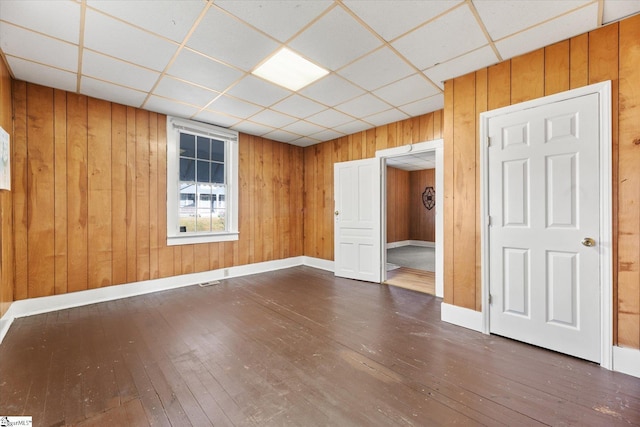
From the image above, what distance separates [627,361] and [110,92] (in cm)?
567

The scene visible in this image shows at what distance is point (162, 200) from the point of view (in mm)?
4023

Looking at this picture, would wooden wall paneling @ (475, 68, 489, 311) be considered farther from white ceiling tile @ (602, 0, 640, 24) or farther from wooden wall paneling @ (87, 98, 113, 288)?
wooden wall paneling @ (87, 98, 113, 288)

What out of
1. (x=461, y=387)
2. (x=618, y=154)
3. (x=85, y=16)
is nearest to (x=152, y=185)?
(x=85, y=16)

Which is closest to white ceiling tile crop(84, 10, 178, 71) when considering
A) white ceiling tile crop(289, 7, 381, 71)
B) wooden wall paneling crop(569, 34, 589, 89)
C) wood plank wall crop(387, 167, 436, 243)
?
white ceiling tile crop(289, 7, 381, 71)

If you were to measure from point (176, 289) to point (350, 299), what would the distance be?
2648 millimetres

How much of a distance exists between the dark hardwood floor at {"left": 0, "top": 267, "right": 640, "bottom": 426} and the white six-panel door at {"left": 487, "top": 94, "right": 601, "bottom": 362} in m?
0.27

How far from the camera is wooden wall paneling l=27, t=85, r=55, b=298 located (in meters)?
3.03

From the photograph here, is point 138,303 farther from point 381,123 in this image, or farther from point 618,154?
point 618,154

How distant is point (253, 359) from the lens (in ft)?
7.10

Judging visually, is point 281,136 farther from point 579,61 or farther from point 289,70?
point 579,61

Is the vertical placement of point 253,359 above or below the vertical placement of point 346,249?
below

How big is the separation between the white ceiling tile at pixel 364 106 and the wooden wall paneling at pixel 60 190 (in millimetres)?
3447

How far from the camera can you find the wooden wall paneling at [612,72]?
2031 mm

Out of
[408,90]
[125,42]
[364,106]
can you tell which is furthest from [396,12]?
[125,42]
